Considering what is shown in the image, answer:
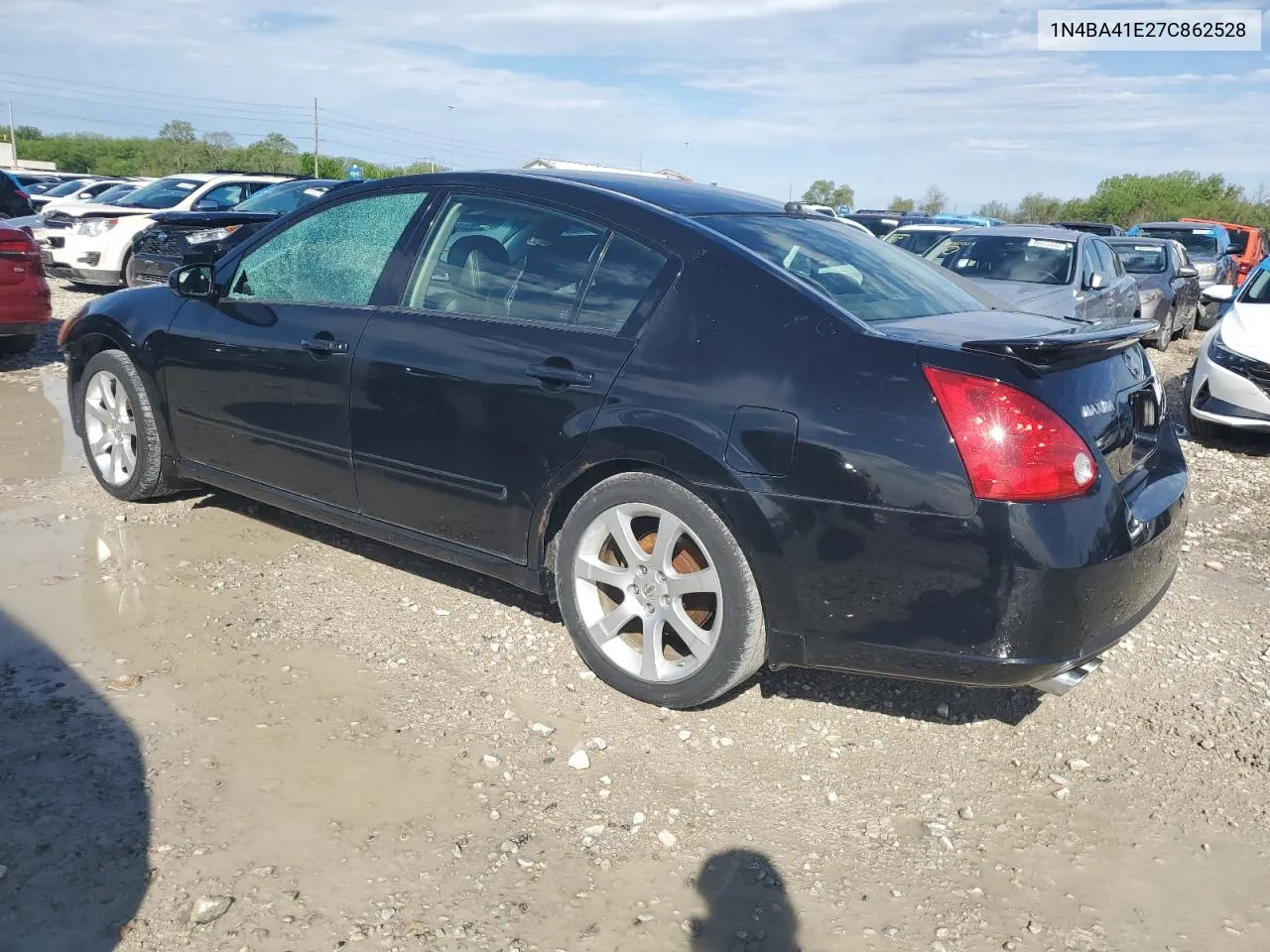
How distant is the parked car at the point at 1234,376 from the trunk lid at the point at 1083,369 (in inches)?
176

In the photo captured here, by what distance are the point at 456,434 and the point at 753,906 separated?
1.89 meters

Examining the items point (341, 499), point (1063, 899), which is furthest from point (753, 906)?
point (341, 499)

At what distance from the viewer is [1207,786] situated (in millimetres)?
3180

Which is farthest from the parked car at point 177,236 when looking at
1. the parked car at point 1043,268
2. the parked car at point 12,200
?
the parked car at point 1043,268

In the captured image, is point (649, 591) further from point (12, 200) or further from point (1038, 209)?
point (1038, 209)

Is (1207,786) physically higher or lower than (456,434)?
lower

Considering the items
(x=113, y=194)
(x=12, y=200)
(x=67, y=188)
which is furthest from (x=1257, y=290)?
(x=67, y=188)

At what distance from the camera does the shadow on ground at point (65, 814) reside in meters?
2.38

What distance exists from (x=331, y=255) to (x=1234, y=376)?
6.30 m

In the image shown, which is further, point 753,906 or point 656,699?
point 656,699

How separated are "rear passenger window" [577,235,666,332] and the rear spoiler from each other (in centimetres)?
106

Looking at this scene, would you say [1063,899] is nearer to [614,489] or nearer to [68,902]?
[614,489]

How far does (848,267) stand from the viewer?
3.64 metres

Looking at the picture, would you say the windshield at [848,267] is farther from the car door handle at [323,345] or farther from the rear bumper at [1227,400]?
the rear bumper at [1227,400]
